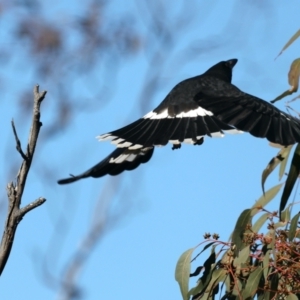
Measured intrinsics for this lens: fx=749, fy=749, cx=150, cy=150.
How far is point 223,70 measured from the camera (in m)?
3.82

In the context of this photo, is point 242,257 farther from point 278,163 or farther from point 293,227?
point 278,163

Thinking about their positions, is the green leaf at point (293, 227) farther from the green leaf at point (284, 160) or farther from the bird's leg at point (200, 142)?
the bird's leg at point (200, 142)

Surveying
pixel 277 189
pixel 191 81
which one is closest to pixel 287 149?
pixel 277 189

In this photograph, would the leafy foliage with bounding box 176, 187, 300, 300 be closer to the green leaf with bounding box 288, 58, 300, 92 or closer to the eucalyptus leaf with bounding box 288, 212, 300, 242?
the eucalyptus leaf with bounding box 288, 212, 300, 242

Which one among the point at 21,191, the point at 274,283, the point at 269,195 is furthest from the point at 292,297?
the point at 21,191

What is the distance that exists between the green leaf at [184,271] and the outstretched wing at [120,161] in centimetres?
66

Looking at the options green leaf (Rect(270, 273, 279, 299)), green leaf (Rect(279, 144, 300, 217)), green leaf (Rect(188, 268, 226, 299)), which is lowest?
green leaf (Rect(270, 273, 279, 299))

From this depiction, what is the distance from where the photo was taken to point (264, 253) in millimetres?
2113

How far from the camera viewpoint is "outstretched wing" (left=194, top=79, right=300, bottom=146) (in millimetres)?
2447

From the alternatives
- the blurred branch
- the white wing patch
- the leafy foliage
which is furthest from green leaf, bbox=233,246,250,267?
the white wing patch

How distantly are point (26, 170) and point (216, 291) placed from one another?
2.98ft

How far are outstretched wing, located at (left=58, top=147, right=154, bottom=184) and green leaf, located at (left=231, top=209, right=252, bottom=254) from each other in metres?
0.75

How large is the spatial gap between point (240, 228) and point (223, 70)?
5.67 feet

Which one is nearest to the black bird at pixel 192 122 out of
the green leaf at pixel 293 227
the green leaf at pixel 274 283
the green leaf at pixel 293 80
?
the green leaf at pixel 293 80
